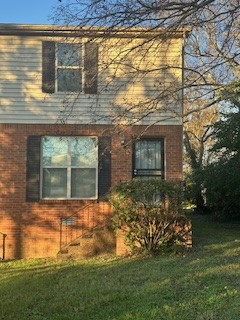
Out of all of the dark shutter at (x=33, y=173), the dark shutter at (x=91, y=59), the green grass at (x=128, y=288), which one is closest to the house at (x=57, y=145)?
the dark shutter at (x=33, y=173)

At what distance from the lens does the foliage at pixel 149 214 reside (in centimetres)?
1145

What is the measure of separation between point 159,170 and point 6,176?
4232mm

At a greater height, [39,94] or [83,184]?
[39,94]

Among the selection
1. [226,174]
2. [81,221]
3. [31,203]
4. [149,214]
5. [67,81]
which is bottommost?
[81,221]

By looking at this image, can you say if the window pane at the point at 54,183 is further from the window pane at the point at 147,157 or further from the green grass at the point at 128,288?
the window pane at the point at 147,157

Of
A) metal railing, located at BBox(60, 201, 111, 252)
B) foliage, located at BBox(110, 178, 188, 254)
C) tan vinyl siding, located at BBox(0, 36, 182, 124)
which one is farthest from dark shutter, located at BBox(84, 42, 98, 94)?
metal railing, located at BBox(60, 201, 111, 252)

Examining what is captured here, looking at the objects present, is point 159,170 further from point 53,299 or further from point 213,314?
point 213,314

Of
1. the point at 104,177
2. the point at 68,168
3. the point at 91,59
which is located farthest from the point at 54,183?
the point at 91,59

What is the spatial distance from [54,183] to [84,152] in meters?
1.20

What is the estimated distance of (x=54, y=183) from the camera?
1338cm

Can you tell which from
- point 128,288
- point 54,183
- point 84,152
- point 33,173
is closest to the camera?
point 128,288

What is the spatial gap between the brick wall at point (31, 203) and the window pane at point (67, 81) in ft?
3.51

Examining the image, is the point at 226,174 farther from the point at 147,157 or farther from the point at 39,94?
the point at 39,94

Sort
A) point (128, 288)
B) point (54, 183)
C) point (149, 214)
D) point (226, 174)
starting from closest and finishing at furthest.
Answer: point (128, 288) < point (149, 214) < point (54, 183) < point (226, 174)
